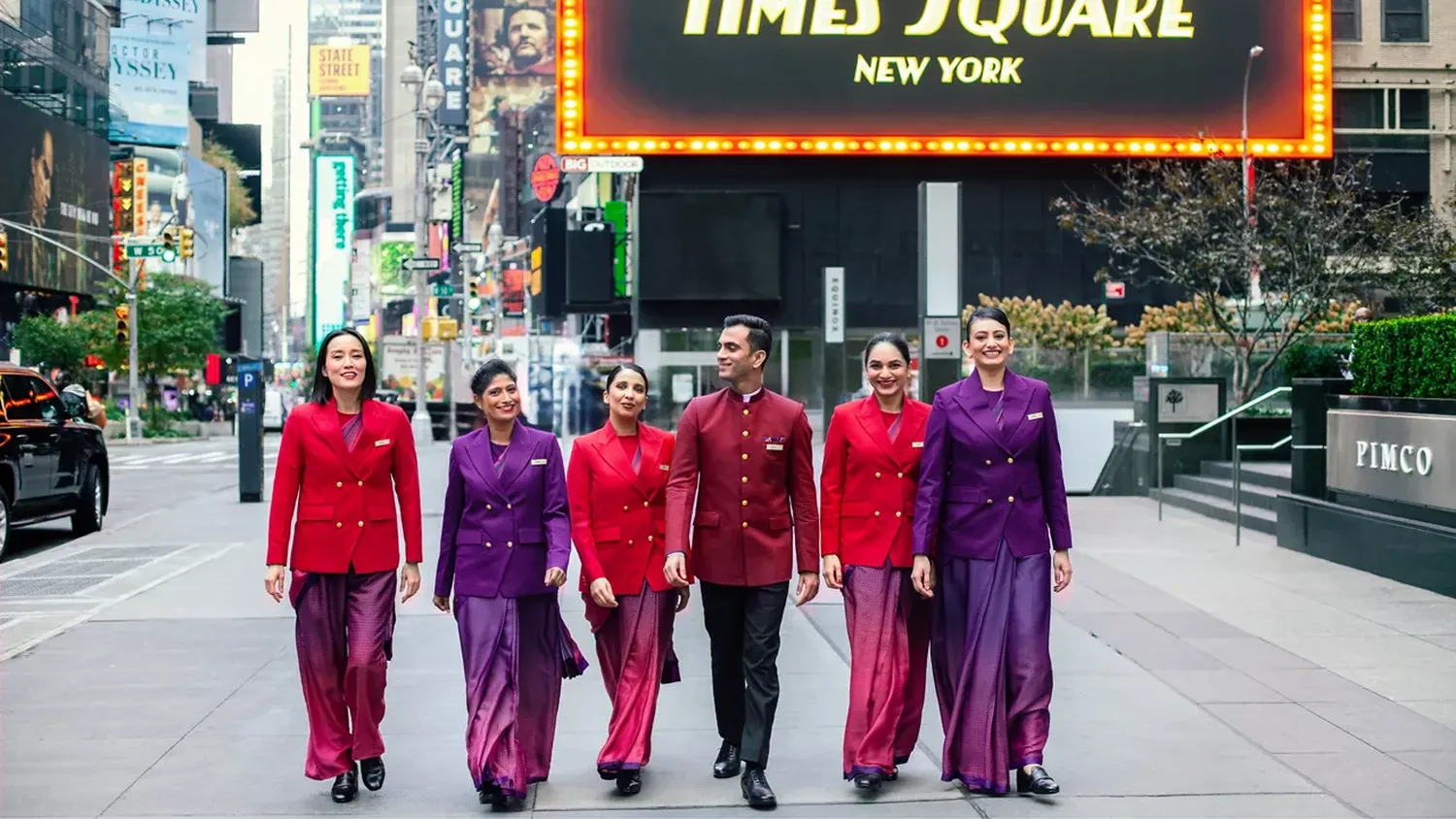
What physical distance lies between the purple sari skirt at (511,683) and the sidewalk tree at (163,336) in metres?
55.9

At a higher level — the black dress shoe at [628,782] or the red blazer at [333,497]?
the red blazer at [333,497]

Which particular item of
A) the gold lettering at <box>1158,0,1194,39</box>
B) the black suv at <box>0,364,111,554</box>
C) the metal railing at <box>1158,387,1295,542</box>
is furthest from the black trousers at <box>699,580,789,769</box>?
the gold lettering at <box>1158,0,1194,39</box>

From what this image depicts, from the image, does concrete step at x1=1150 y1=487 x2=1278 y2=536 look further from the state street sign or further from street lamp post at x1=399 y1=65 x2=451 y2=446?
street lamp post at x1=399 y1=65 x2=451 y2=446

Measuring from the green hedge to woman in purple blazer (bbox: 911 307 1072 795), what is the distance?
735cm

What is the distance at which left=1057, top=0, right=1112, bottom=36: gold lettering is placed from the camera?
40.5 m

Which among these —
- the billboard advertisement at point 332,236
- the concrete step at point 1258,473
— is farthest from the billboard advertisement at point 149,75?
the billboard advertisement at point 332,236

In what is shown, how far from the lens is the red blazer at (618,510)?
6723 millimetres

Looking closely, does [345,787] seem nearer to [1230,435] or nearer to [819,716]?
[819,716]

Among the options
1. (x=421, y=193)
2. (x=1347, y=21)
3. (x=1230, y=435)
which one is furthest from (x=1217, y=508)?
(x=421, y=193)

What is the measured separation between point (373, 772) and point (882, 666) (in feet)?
6.97

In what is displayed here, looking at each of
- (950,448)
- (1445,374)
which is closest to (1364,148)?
(1445,374)

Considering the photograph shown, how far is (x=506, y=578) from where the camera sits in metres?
6.53

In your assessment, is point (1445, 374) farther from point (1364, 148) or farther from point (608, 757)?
point (1364, 148)

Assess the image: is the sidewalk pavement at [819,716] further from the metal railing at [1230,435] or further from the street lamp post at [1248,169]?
the street lamp post at [1248,169]
